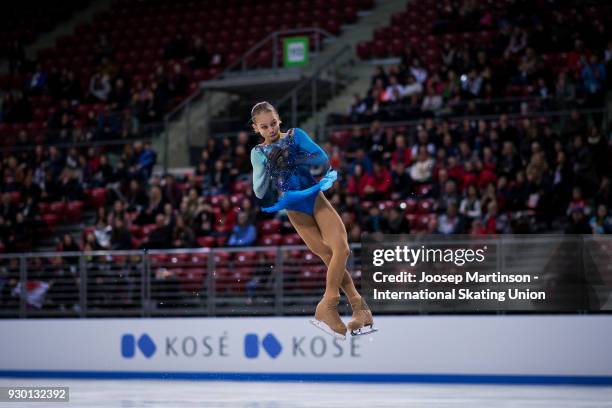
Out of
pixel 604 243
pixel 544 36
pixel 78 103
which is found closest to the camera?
pixel 604 243

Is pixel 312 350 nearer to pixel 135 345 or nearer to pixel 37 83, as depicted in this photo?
pixel 135 345

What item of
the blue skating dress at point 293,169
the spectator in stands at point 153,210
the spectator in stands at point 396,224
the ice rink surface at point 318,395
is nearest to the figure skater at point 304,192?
the blue skating dress at point 293,169

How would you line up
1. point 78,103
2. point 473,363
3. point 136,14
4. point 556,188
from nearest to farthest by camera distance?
point 473,363, point 556,188, point 78,103, point 136,14

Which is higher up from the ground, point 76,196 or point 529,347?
point 76,196

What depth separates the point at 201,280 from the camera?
15.6 meters

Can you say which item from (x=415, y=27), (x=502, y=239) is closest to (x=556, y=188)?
(x=502, y=239)

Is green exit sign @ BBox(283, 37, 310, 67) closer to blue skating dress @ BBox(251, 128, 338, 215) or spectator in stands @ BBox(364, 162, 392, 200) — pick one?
spectator in stands @ BBox(364, 162, 392, 200)

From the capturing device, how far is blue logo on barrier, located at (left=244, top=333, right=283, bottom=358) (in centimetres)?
1517

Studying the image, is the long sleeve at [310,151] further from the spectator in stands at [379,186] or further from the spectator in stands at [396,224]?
the spectator in stands at [379,186]

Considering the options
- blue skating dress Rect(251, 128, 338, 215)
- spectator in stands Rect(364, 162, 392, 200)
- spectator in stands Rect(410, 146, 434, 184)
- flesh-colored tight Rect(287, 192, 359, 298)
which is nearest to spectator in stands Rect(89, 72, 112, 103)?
spectator in stands Rect(364, 162, 392, 200)

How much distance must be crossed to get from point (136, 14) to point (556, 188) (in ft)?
50.4

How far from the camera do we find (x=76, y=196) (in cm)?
2028

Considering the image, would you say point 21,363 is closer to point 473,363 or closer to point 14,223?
point 14,223

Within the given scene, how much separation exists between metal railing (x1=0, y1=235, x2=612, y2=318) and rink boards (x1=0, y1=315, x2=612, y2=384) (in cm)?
23
